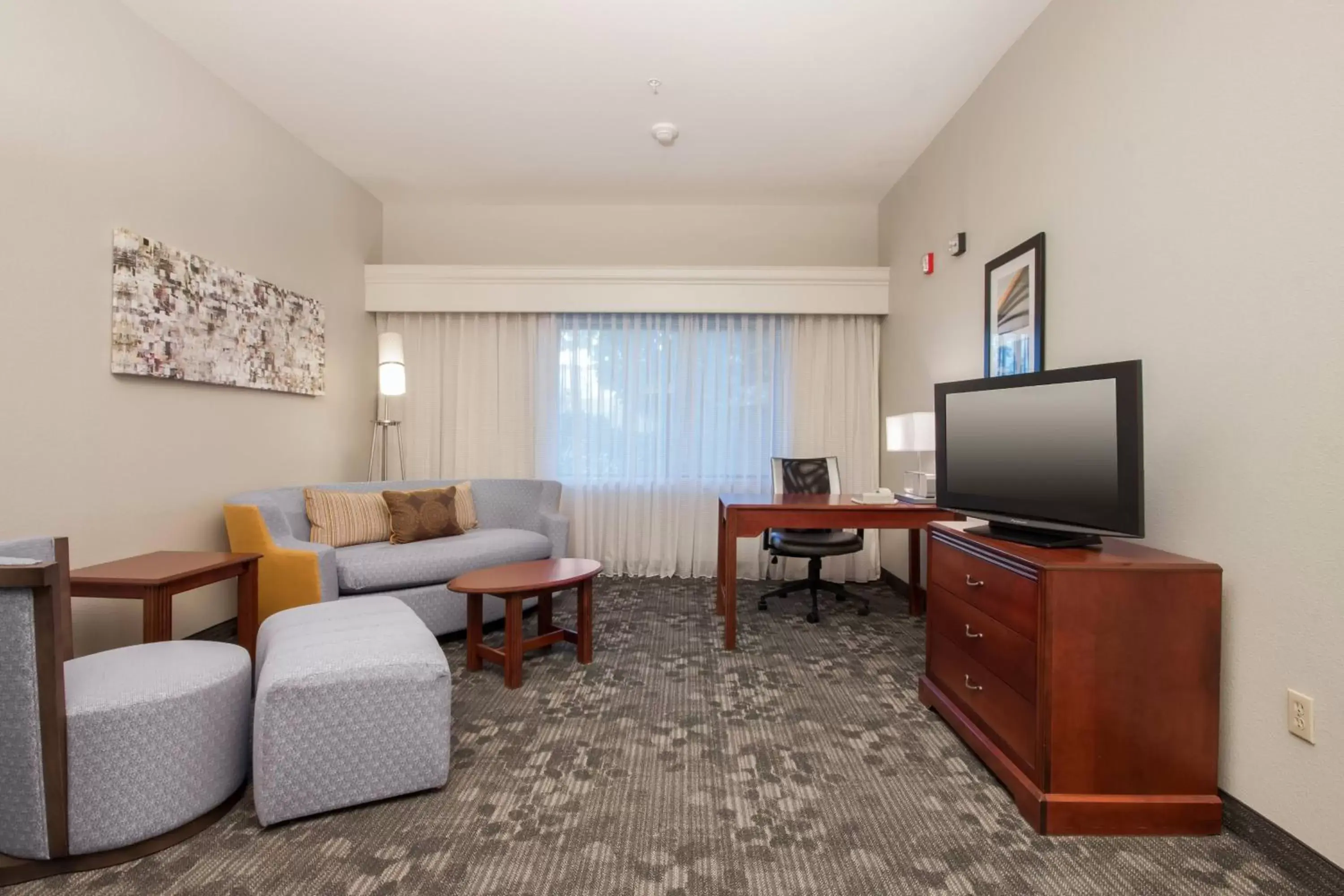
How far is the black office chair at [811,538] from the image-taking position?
13.1 ft

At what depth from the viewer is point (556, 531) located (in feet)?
14.2

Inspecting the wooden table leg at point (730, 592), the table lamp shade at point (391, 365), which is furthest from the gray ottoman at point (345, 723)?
the table lamp shade at point (391, 365)

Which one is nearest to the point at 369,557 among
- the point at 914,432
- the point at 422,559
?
the point at 422,559

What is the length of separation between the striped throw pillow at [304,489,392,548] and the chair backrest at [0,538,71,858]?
7.07ft

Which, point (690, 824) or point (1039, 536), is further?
point (1039, 536)

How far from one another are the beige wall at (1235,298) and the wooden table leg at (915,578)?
1.69m

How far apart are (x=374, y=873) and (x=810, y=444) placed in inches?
162

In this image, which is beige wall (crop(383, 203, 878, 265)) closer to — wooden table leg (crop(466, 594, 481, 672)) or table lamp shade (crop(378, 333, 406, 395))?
table lamp shade (crop(378, 333, 406, 395))

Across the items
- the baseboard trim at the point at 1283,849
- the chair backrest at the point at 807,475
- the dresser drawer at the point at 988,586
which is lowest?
the baseboard trim at the point at 1283,849

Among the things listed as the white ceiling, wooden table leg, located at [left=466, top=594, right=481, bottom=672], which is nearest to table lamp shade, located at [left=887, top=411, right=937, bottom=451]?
the white ceiling

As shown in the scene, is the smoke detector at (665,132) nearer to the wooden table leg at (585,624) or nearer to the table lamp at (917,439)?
Answer: the table lamp at (917,439)

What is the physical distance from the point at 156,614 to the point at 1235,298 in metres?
3.64

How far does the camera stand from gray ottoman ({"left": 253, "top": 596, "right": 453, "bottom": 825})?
1806mm

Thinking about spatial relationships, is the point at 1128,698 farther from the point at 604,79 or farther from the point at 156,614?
the point at 604,79
